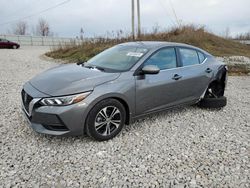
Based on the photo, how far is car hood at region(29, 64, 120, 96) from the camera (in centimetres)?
296

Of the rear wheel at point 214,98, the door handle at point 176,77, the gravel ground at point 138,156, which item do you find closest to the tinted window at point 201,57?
the rear wheel at point 214,98

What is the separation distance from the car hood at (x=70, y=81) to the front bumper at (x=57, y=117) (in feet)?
0.58

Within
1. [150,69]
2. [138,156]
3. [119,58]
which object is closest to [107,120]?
[138,156]

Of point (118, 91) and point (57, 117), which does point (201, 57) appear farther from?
point (57, 117)

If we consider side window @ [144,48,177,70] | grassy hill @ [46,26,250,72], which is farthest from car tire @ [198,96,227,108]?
grassy hill @ [46,26,250,72]

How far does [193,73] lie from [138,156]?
2169 millimetres

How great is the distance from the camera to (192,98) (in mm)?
4445

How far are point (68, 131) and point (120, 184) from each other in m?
1.03

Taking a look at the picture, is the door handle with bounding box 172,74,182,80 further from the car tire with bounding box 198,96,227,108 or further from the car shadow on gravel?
the car tire with bounding box 198,96,227,108

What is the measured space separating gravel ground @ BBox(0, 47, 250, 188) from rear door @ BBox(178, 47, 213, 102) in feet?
1.83

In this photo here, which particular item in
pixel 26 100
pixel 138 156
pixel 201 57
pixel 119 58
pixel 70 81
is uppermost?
pixel 119 58

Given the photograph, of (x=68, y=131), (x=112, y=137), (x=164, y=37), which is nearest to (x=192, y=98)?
(x=112, y=137)

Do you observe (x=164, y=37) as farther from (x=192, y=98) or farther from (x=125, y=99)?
(x=125, y=99)

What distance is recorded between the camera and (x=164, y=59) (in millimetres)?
3920
